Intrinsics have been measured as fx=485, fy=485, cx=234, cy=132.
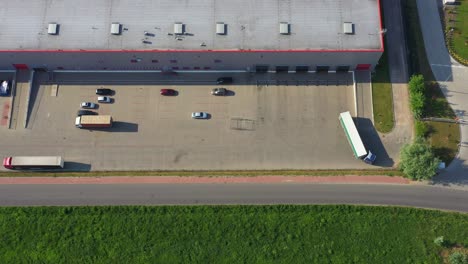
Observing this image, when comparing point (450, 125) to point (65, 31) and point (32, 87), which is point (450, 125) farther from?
point (32, 87)

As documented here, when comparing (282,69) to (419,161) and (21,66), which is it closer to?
(419,161)

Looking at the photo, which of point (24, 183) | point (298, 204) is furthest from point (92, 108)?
point (298, 204)

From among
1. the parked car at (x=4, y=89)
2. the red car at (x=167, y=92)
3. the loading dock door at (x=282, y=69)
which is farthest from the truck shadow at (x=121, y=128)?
the loading dock door at (x=282, y=69)

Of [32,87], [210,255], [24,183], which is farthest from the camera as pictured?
[32,87]

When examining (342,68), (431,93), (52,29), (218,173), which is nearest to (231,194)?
(218,173)

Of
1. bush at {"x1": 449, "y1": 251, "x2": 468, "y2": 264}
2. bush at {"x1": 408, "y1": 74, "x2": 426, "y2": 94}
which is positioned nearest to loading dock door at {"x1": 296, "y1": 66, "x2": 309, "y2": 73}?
bush at {"x1": 408, "y1": 74, "x2": 426, "y2": 94}

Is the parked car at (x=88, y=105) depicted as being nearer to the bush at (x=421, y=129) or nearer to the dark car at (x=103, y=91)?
the dark car at (x=103, y=91)

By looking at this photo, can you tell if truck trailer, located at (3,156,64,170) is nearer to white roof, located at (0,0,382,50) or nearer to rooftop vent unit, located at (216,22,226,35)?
white roof, located at (0,0,382,50)
